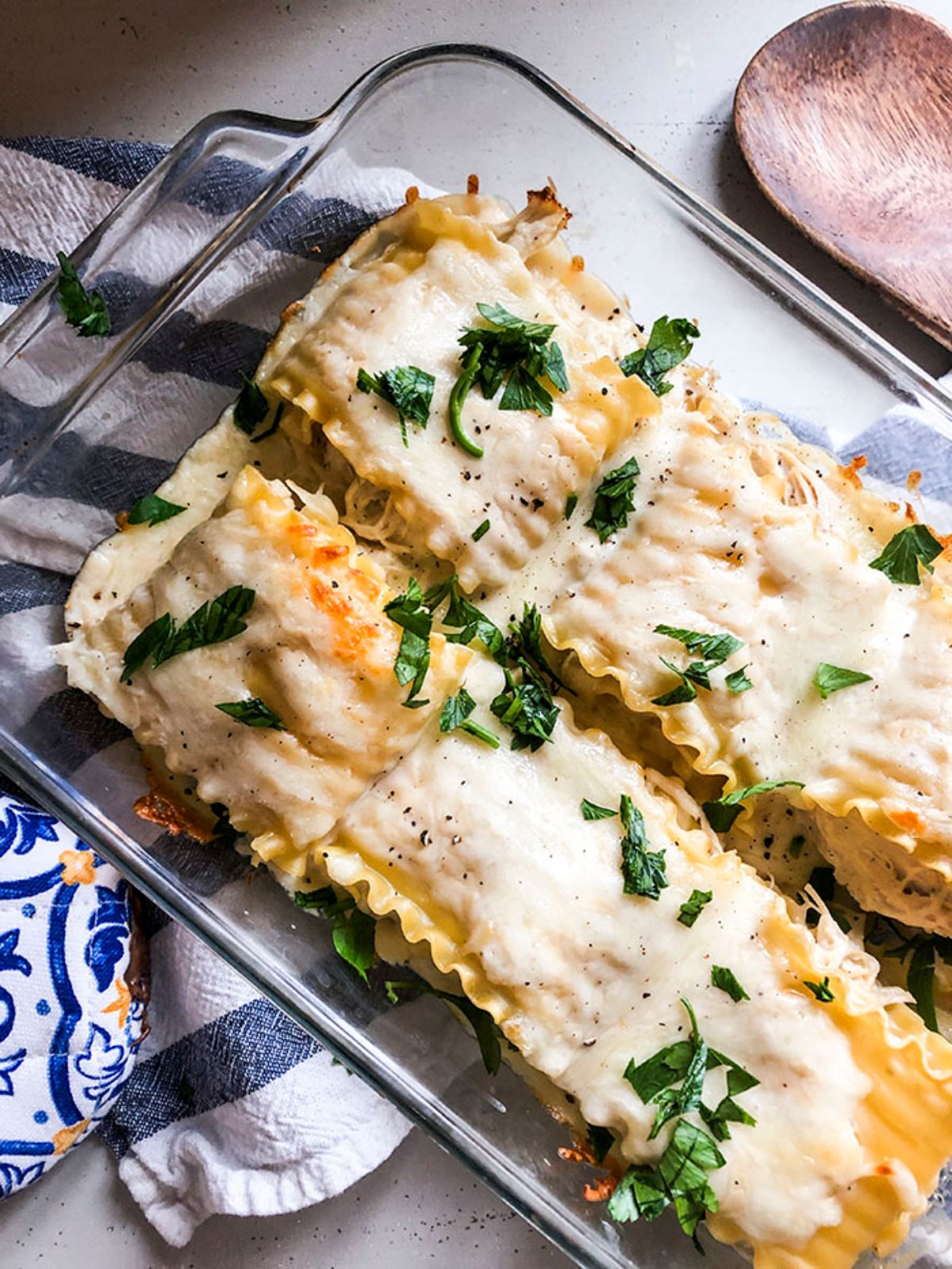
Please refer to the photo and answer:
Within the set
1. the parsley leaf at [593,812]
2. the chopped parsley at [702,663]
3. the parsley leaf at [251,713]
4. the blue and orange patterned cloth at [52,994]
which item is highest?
the chopped parsley at [702,663]

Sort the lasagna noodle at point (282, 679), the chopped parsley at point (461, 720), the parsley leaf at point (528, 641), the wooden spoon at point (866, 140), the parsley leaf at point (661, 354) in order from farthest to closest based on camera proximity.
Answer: the wooden spoon at point (866, 140), the parsley leaf at point (661, 354), the parsley leaf at point (528, 641), the chopped parsley at point (461, 720), the lasagna noodle at point (282, 679)

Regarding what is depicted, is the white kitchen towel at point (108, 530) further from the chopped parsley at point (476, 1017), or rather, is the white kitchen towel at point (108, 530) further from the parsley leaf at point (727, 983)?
the parsley leaf at point (727, 983)

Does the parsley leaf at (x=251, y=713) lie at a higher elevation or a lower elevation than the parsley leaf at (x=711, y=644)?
lower

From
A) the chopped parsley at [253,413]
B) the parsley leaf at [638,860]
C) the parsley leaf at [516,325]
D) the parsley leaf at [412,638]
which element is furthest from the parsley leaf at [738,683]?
the chopped parsley at [253,413]

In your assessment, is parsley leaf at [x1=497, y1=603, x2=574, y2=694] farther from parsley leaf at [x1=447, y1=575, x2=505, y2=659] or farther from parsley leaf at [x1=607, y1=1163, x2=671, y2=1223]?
parsley leaf at [x1=607, y1=1163, x2=671, y2=1223]

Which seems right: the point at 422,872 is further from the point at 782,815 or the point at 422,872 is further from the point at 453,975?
the point at 782,815

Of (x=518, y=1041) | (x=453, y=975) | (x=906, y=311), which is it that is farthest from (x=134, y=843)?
(x=906, y=311)

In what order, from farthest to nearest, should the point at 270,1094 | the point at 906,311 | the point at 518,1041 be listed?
the point at 906,311 → the point at 270,1094 → the point at 518,1041
